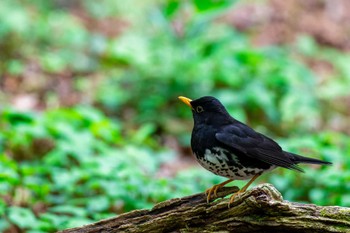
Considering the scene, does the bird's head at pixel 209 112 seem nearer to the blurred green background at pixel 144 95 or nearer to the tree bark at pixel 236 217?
the tree bark at pixel 236 217

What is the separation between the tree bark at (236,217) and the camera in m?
2.99

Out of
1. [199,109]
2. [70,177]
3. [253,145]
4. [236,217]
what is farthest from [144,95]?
[236,217]

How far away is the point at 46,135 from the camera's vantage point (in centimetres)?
543

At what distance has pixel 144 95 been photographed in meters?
8.03

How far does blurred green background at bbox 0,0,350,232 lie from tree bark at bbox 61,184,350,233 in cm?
74

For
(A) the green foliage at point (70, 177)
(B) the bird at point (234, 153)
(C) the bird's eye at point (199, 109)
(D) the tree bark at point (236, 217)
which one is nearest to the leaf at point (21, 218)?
(A) the green foliage at point (70, 177)

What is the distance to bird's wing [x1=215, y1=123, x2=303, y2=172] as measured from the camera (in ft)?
11.4

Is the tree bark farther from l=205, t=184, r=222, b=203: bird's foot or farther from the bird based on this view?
the bird

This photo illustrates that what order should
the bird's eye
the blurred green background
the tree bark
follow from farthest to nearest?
the blurred green background
the bird's eye
the tree bark

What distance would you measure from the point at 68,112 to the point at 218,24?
17.9 feet

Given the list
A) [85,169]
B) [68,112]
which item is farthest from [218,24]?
[85,169]

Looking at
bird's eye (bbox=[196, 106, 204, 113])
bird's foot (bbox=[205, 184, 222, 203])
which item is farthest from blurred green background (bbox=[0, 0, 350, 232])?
bird's foot (bbox=[205, 184, 222, 203])

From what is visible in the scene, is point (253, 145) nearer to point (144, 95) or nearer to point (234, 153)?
point (234, 153)

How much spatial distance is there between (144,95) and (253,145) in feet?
15.1
